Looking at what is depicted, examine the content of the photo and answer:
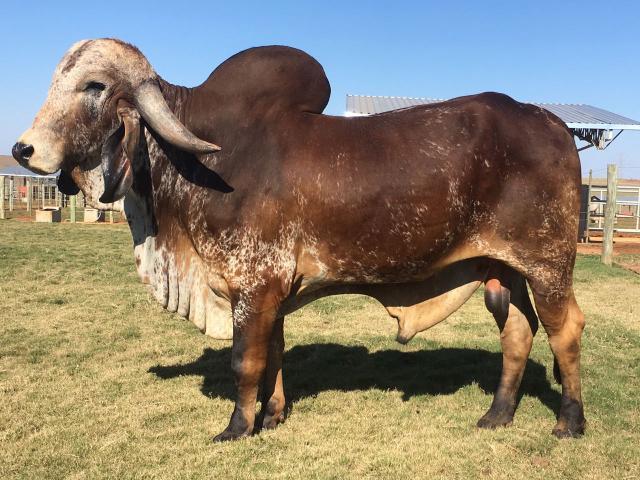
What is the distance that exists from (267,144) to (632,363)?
4069mm

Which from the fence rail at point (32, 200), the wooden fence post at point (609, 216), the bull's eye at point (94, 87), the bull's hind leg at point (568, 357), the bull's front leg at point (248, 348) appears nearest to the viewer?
the bull's eye at point (94, 87)

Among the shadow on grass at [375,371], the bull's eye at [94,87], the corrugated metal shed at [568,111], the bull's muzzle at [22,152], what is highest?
the corrugated metal shed at [568,111]

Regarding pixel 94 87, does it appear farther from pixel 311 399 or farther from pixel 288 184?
pixel 311 399

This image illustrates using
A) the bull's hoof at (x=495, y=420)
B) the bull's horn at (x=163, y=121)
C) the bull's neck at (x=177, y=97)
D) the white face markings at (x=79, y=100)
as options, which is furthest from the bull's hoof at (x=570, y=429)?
the white face markings at (x=79, y=100)

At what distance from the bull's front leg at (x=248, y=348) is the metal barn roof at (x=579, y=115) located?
11913 mm

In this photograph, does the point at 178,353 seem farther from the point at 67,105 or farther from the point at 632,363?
the point at 632,363

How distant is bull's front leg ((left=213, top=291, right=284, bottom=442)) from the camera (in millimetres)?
3543

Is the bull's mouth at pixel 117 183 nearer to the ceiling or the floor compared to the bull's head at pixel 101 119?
nearer to the floor

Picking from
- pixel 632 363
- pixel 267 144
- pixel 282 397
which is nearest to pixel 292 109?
pixel 267 144

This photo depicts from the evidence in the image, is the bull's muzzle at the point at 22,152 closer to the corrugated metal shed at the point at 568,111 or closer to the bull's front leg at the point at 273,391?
the bull's front leg at the point at 273,391

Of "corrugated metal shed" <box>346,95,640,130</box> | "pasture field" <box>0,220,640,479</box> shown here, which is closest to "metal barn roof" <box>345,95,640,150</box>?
"corrugated metal shed" <box>346,95,640,130</box>

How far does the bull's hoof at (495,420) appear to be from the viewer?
404 cm

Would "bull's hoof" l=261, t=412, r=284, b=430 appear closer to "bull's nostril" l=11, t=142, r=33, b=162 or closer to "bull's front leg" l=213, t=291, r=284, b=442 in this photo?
Result: "bull's front leg" l=213, t=291, r=284, b=442

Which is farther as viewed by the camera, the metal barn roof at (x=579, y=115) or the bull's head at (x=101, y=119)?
the metal barn roof at (x=579, y=115)
